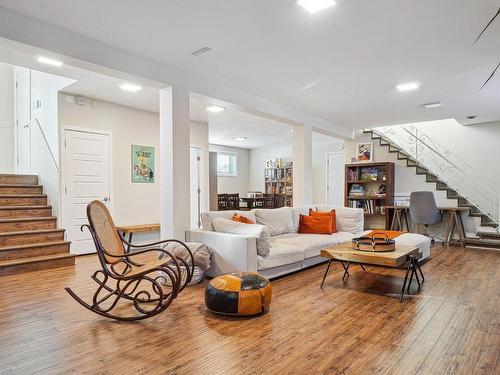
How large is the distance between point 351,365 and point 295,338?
50 centimetres

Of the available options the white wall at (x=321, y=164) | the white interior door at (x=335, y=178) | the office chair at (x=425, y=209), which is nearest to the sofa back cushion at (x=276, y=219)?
the office chair at (x=425, y=209)

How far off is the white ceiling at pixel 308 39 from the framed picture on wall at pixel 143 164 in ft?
8.83

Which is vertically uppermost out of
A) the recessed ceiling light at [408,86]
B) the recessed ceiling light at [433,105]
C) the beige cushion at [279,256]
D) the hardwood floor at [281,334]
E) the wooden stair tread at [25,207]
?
the recessed ceiling light at [408,86]

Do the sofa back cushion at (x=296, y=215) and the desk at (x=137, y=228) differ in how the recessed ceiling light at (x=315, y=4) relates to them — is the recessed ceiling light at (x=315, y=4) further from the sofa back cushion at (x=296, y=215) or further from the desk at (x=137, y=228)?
the desk at (x=137, y=228)

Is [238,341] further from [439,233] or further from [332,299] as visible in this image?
[439,233]

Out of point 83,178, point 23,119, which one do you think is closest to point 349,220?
point 83,178

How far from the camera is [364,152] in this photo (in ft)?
28.5

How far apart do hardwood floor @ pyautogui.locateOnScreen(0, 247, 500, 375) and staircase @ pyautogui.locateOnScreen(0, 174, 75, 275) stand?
2.87ft

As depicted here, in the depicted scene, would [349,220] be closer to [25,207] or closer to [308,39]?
[308,39]

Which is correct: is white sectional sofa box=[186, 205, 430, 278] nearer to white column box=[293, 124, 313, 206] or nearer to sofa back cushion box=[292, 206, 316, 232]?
sofa back cushion box=[292, 206, 316, 232]

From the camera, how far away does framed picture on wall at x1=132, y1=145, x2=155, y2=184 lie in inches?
260

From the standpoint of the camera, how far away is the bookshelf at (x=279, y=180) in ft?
37.0

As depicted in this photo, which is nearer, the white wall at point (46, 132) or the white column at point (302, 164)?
the white wall at point (46, 132)

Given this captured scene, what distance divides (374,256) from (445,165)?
19.0 ft
